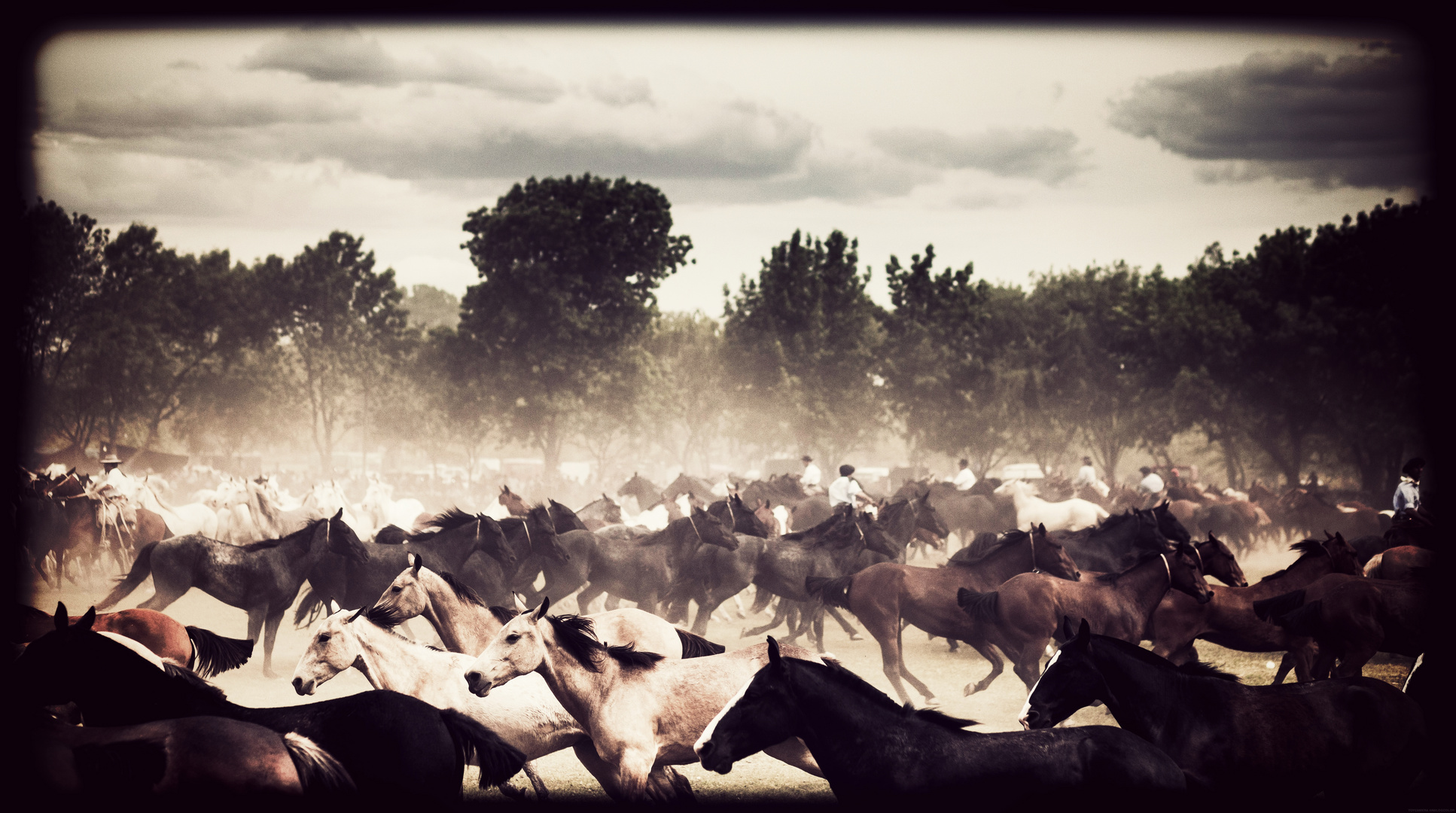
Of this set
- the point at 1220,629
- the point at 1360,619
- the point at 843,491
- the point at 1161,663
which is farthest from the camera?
the point at 843,491

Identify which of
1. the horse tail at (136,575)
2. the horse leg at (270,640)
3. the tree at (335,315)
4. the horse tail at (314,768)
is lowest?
the horse leg at (270,640)

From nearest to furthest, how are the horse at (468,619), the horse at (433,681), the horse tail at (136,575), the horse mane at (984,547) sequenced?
the horse at (433,681) → the horse at (468,619) → the horse mane at (984,547) → the horse tail at (136,575)

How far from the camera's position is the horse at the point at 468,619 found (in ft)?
22.0

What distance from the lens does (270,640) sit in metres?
10.6

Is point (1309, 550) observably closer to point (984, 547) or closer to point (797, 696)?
Answer: point (984, 547)

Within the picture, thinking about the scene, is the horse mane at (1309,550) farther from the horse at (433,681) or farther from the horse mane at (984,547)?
the horse at (433,681)

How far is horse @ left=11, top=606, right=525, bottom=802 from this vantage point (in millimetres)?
4391

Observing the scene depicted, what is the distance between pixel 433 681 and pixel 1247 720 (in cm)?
483

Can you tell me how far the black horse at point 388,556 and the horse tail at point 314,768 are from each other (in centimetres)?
583

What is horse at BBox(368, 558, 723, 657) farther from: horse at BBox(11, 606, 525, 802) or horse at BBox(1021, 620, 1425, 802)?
horse at BBox(1021, 620, 1425, 802)

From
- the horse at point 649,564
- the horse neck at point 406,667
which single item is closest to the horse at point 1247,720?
the horse neck at point 406,667

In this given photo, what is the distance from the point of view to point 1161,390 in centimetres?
3241

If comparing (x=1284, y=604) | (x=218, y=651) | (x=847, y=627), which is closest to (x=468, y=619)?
(x=218, y=651)

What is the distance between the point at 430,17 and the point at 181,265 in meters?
40.9
